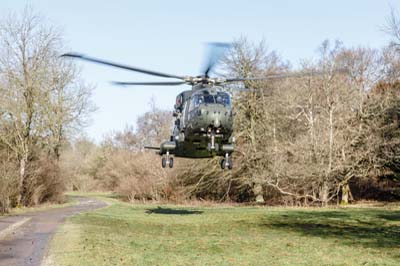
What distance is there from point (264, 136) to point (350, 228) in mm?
19181

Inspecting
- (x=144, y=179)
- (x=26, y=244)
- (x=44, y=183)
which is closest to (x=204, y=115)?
(x=26, y=244)

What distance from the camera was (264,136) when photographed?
37.0 metres

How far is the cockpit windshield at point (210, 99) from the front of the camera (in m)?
15.6

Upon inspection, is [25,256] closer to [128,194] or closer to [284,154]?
[284,154]

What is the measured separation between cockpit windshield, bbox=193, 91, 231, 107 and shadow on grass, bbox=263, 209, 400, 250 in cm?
552

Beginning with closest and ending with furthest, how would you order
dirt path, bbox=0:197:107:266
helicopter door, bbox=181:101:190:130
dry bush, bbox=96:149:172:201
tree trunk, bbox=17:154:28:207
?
dirt path, bbox=0:197:107:266, helicopter door, bbox=181:101:190:130, tree trunk, bbox=17:154:28:207, dry bush, bbox=96:149:172:201

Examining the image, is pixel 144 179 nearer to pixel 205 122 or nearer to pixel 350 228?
pixel 350 228

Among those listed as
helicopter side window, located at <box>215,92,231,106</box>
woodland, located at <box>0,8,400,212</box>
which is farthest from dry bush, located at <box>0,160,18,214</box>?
helicopter side window, located at <box>215,92,231,106</box>

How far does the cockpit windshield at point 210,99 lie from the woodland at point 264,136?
1412cm

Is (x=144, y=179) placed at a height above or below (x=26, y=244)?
above

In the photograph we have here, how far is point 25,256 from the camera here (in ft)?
34.9

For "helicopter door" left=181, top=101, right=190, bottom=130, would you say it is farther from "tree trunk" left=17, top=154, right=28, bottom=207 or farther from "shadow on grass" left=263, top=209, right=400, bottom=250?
"tree trunk" left=17, top=154, right=28, bottom=207

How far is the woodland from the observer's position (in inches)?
1211

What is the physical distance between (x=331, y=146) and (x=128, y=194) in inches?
776
